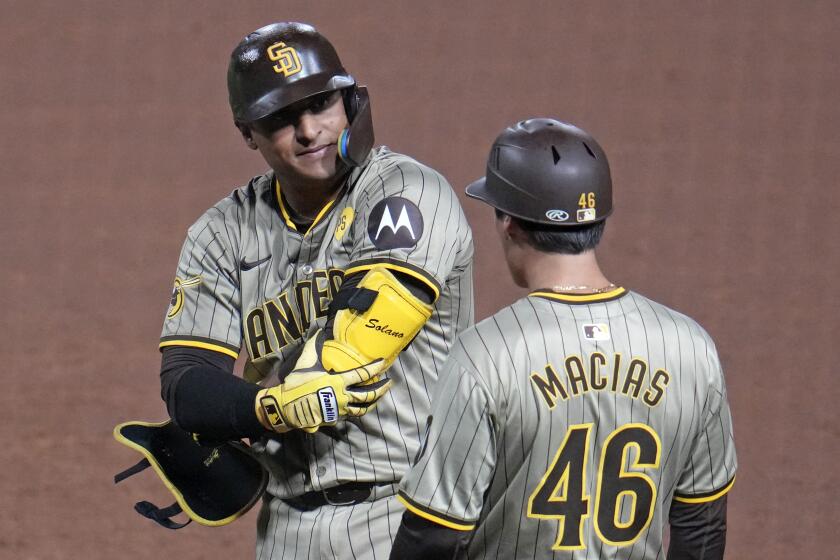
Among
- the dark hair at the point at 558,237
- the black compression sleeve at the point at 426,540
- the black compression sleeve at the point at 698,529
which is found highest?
the dark hair at the point at 558,237

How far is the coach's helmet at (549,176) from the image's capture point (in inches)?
86.0

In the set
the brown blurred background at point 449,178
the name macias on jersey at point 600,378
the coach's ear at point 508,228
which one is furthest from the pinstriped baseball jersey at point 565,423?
the brown blurred background at point 449,178

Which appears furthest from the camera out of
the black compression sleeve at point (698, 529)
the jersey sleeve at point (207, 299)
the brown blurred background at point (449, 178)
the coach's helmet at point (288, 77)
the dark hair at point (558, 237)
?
the brown blurred background at point (449, 178)

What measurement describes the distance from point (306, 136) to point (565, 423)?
1.00m

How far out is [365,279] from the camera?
2.55m

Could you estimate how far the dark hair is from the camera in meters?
2.20

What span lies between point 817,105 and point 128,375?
5.50 metres

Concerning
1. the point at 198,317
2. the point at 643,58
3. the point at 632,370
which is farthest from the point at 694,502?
the point at 643,58

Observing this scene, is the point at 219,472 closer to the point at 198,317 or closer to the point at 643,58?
the point at 198,317

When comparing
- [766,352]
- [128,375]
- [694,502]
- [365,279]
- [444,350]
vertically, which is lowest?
[766,352]

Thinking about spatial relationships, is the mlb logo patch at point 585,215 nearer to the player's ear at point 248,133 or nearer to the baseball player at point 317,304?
the baseball player at point 317,304

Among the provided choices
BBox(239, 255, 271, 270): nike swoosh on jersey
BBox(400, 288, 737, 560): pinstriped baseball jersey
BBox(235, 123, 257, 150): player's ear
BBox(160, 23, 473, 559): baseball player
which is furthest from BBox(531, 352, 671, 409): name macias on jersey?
BBox(235, 123, 257, 150): player's ear

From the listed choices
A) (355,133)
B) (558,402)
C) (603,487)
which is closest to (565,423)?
(558,402)

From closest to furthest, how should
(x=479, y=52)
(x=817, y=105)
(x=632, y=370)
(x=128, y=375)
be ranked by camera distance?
(x=632, y=370), (x=128, y=375), (x=817, y=105), (x=479, y=52)
